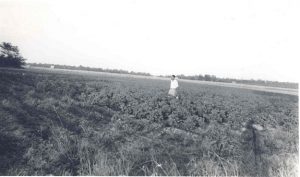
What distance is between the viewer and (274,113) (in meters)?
18.5

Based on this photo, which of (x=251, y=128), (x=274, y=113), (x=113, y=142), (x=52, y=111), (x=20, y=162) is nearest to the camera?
(x=20, y=162)

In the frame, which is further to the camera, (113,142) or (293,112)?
(293,112)

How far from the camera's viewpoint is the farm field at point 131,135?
30.5 ft

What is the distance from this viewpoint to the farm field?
366 inches

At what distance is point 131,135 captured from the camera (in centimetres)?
1265

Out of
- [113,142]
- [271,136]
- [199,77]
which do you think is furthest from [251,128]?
[199,77]

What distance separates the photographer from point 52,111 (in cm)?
1319

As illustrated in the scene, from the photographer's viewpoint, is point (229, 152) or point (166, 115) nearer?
point (229, 152)

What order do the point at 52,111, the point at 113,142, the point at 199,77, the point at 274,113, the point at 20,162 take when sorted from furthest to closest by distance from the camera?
the point at 199,77 < the point at 274,113 < the point at 52,111 < the point at 113,142 < the point at 20,162

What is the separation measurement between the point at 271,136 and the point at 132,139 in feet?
22.4

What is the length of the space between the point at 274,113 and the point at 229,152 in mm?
8106

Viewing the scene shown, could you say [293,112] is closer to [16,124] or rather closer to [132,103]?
[132,103]

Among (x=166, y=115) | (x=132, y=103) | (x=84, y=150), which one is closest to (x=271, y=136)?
(x=166, y=115)

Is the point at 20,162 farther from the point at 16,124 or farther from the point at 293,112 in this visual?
the point at 293,112
